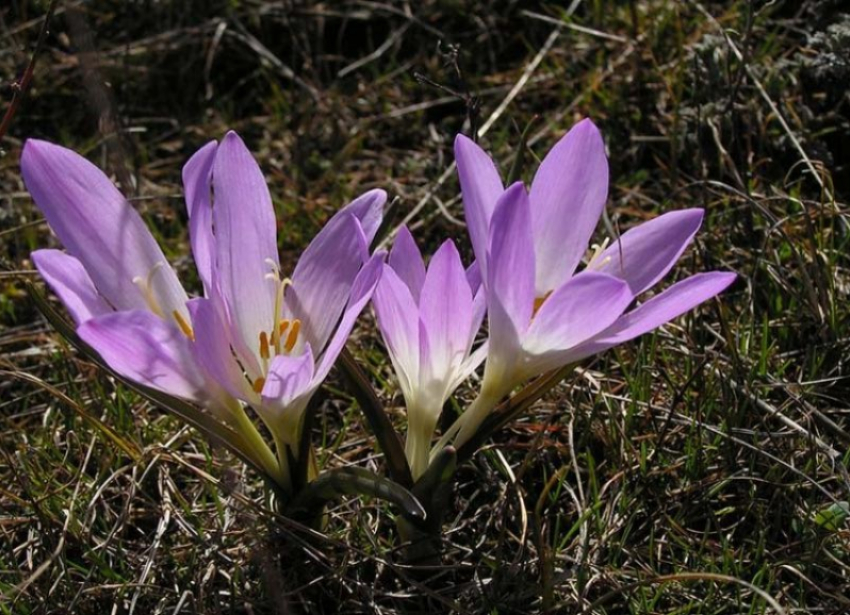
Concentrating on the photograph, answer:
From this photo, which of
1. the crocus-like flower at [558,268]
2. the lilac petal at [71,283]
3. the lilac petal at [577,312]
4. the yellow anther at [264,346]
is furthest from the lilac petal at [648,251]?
the lilac petal at [71,283]

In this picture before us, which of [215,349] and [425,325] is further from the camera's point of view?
[425,325]

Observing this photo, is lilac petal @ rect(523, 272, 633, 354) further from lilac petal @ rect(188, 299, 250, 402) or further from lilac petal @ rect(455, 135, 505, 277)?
lilac petal @ rect(188, 299, 250, 402)

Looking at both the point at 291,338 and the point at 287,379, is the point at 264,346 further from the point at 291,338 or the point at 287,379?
the point at 287,379

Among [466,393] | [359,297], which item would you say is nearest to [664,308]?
[359,297]

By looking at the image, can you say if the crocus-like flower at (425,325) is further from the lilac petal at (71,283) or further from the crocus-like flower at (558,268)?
the lilac petal at (71,283)

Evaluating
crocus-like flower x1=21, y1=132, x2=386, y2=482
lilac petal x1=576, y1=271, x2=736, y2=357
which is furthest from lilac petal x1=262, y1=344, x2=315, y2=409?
lilac petal x1=576, y1=271, x2=736, y2=357
